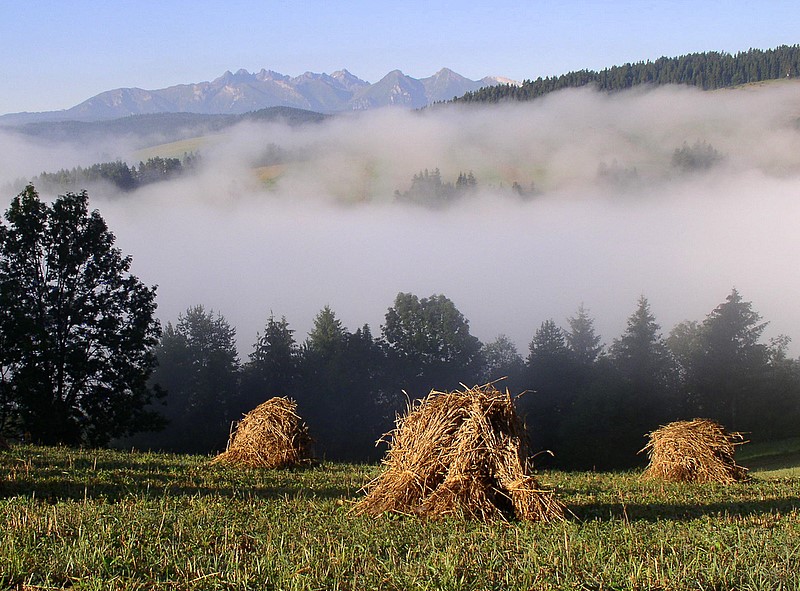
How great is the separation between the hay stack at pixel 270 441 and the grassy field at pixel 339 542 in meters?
4.42

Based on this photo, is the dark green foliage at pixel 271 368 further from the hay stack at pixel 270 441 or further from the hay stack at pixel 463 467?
the hay stack at pixel 463 467

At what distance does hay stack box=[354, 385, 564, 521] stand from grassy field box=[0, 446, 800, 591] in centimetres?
40

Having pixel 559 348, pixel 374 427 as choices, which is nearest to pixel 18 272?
pixel 374 427

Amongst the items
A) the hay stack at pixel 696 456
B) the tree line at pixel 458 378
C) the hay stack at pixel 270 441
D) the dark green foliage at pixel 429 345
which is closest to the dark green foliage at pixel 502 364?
the tree line at pixel 458 378

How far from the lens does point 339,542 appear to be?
8.38 metres

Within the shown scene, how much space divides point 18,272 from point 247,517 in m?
Answer: 35.0

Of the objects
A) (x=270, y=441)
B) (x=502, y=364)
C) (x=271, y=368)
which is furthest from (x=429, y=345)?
(x=270, y=441)

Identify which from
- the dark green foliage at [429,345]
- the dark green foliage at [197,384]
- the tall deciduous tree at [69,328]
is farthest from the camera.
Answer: the dark green foliage at [429,345]

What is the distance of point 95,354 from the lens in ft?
136

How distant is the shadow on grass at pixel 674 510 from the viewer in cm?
1118

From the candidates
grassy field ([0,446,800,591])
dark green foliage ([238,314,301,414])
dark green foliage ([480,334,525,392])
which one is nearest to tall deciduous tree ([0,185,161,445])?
grassy field ([0,446,800,591])

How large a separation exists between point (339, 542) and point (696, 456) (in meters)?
11.8

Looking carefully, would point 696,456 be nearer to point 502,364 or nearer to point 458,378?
point 458,378

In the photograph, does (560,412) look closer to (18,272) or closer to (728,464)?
(18,272)
